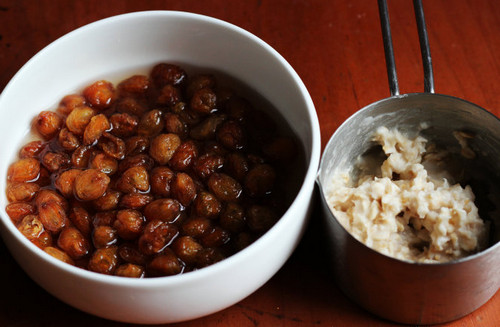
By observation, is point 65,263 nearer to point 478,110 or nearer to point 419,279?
point 419,279

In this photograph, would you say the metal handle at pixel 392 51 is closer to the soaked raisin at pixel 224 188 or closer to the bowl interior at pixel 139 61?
the bowl interior at pixel 139 61

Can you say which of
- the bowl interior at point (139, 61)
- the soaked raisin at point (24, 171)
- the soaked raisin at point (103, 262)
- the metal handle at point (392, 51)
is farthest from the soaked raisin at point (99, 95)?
the metal handle at point (392, 51)

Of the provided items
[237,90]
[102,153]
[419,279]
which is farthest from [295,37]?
[419,279]

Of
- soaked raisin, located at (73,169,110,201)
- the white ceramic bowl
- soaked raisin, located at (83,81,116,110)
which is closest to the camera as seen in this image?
the white ceramic bowl

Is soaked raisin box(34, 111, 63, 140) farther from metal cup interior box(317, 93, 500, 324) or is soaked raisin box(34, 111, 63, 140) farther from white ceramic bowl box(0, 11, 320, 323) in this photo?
metal cup interior box(317, 93, 500, 324)

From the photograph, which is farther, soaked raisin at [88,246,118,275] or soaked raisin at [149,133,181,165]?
soaked raisin at [149,133,181,165]

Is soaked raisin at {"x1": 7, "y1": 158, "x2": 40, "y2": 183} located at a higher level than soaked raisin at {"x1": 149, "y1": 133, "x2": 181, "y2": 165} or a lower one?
higher

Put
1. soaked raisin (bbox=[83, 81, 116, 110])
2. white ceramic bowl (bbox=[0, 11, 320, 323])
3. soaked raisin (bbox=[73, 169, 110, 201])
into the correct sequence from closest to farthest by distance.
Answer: white ceramic bowl (bbox=[0, 11, 320, 323]) → soaked raisin (bbox=[73, 169, 110, 201]) → soaked raisin (bbox=[83, 81, 116, 110])

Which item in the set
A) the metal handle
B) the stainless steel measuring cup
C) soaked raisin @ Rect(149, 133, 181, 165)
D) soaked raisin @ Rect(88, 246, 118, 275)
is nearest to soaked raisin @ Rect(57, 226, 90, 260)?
soaked raisin @ Rect(88, 246, 118, 275)
